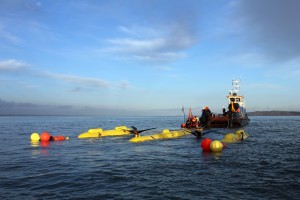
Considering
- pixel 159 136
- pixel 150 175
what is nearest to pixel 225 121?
pixel 159 136

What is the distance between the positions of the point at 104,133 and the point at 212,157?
60.8 feet

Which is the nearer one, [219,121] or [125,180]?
[125,180]

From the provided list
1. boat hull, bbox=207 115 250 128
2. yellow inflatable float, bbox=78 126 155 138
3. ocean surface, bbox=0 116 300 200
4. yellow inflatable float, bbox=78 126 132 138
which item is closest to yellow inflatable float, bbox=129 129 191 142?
yellow inflatable float, bbox=78 126 155 138

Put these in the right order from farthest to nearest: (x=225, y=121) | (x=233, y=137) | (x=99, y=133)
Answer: (x=225, y=121) < (x=99, y=133) < (x=233, y=137)

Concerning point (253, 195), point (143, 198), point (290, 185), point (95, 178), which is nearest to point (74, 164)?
point (95, 178)

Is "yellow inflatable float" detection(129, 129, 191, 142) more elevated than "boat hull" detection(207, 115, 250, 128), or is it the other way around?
"boat hull" detection(207, 115, 250, 128)

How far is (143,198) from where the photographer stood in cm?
1083

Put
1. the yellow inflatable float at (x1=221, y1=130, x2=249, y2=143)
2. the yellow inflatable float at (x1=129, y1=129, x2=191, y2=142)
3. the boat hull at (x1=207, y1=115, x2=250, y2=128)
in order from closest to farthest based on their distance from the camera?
1. the yellow inflatable float at (x1=221, y1=130, x2=249, y2=143)
2. the yellow inflatable float at (x1=129, y1=129, x2=191, y2=142)
3. the boat hull at (x1=207, y1=115, x2=250, y2=128)

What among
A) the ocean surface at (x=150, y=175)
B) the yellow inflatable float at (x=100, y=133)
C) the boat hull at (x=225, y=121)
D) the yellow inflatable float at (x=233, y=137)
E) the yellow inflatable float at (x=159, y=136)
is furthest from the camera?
the boat hull at (x=225, y=121)

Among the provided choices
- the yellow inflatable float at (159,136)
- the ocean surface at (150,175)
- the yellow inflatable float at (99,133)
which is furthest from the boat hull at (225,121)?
the ocean surface at (150,175)

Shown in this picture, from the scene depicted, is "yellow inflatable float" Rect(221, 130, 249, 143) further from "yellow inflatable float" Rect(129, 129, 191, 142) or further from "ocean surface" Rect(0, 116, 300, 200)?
"ocean surface" Rect(0, 116, 300, 200)

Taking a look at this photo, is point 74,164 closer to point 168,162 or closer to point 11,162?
point 11,162

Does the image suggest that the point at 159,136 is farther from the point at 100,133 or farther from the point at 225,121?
the point at 225,121

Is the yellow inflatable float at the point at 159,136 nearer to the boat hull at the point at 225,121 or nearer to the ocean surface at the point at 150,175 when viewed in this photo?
the ocean surface at the point at 150,175
